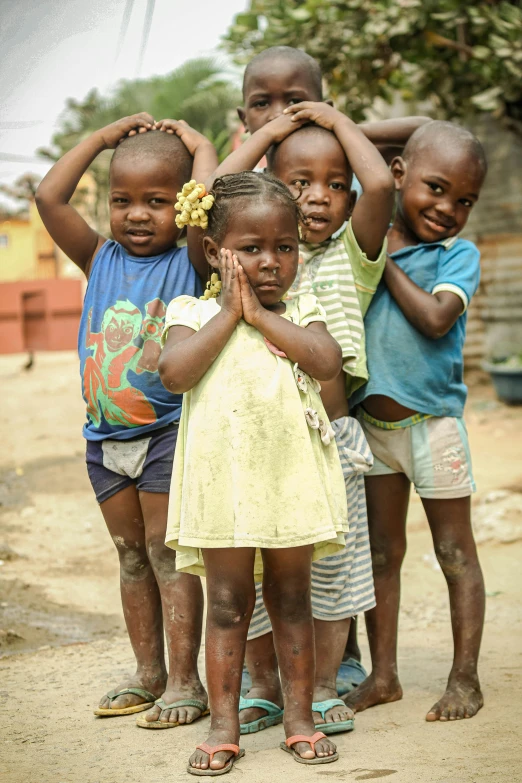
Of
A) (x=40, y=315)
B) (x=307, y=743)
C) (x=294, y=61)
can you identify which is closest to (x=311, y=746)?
(x=307, y=743)

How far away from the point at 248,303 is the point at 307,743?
1.17 m

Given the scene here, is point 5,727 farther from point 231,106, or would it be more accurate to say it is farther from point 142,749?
point 231,106

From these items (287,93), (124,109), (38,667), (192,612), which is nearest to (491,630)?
(192,612)

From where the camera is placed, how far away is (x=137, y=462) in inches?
114

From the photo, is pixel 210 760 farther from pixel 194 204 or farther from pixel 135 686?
pixel 194 204

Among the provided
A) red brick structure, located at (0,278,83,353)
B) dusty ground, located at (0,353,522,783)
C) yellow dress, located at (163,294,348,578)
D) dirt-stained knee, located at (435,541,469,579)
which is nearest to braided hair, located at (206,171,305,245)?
yellow dress, located at (163,294,348,578)

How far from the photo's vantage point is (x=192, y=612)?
2850 mm

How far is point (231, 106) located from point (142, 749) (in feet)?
42.9

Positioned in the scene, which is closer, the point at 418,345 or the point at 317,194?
the point at 317,194

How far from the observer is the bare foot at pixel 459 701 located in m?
2.78

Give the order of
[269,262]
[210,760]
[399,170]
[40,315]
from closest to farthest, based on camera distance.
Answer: [210,760], [269,262], [399,170], [40,315]

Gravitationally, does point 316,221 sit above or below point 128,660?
above

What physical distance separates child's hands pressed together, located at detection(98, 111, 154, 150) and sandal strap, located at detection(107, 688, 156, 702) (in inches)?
70.7

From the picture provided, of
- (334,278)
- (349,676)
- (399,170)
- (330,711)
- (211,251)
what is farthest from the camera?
(349,676)
